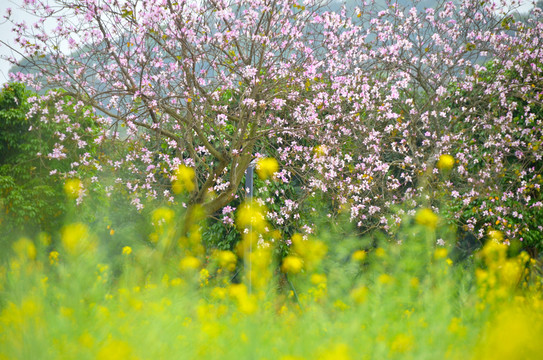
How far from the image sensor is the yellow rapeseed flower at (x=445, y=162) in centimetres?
632

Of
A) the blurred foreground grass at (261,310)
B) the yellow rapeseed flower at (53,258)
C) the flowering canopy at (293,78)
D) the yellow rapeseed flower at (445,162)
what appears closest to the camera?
the blurred foreground grass at (261,310)

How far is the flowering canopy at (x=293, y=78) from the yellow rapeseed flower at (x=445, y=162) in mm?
125

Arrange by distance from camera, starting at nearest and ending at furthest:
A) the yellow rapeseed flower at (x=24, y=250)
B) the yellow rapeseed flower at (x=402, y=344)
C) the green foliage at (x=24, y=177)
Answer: the yellow rapeseed flower at (x=402, y=344), the yellow rapeseed flower at (x=24, y=250), the green foliage at (x=24, y=177)

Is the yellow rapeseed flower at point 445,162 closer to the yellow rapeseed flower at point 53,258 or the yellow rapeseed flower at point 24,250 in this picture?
the yellow rapeseed flower at point 53,258

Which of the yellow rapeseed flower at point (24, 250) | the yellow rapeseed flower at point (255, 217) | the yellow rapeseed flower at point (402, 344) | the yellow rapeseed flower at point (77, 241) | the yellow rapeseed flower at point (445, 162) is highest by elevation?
the yellow rapeseed flower at point (445, 162)

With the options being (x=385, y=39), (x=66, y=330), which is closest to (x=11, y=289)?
(x=66, y=330)

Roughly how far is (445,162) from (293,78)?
8.90ft

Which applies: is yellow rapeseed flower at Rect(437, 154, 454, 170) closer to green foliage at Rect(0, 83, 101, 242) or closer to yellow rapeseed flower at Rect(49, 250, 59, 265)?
yellow rapeseed flower at Rect(49, 250, 59, 265)

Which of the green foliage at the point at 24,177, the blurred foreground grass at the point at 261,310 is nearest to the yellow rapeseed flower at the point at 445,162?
the blurred foreground grass at the point at 261,310

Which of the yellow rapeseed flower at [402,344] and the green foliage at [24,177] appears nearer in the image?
the yellow rapeseed flower at [402,344]

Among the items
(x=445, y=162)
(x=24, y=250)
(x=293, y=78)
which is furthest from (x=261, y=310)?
(x=445, y=162)

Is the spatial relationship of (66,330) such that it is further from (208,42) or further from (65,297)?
(208,42)

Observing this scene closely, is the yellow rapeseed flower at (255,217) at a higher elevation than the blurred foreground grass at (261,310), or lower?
higher

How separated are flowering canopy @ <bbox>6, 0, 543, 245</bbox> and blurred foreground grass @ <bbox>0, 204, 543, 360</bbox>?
261cm
